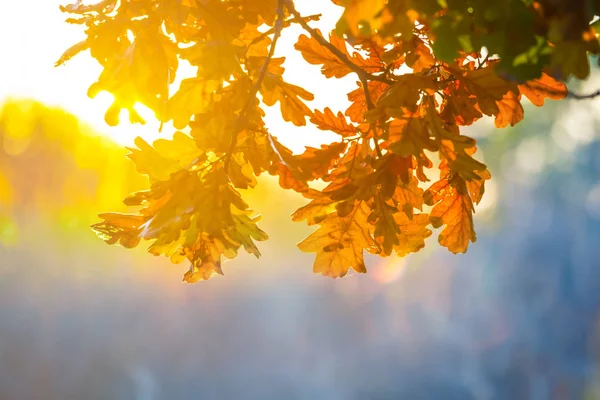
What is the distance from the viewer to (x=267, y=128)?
86.0 inches

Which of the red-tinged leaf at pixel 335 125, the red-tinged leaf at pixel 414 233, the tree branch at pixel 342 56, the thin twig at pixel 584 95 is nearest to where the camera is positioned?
the thin twig at pixel 584 95

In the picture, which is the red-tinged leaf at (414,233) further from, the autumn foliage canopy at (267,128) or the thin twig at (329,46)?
the thin twig at (329,46)

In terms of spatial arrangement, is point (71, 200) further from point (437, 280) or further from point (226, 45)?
point (226, 45)

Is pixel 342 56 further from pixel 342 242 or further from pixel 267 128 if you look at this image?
pixel 342 242

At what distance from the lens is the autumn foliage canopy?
1.95 metres

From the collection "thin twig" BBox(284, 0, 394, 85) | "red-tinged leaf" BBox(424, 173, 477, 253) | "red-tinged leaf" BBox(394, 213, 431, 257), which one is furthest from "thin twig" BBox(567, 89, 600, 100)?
"red-tinged leaf" BBox(394, 213, 431, 257)

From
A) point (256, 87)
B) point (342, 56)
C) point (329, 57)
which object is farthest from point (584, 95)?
point (256, 87)

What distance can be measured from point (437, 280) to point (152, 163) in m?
18.7

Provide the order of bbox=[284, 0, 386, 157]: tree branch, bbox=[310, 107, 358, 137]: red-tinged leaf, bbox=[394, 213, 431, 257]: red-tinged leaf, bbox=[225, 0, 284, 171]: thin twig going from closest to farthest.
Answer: bbox=[225, 0, 284, 171]: thin twig < bbox=[284, 0, 386, 157]: tree branch < bbox=[310, 107, 358, 137]: red-tinged leaf < bbox=[394, 213, 431, 257]: red-tinged leaf

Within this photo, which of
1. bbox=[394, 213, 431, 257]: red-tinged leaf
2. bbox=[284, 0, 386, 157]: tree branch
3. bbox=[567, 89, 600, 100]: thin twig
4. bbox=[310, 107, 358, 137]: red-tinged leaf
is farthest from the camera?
bbox=[394, 213, 431, 257]: red-tinged leaf

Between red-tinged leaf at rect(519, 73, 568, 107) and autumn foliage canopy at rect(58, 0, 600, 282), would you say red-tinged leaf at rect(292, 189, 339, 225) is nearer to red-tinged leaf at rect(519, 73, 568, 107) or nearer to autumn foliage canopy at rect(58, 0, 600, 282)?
autumn foliage canopy at rect(58, 0, 600, 282)

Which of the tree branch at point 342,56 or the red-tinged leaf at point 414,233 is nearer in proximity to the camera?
the tree branch at point 342,56

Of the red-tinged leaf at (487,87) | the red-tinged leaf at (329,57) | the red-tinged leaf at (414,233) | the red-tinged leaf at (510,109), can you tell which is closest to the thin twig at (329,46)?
the red-tinged leaf at (329,57)

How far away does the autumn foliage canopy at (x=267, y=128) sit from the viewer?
195cm
